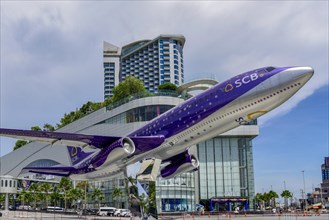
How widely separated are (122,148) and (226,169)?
2688 inches

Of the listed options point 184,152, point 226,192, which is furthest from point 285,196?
point 184,152

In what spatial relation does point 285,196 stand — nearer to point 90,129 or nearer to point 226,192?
point 226,192

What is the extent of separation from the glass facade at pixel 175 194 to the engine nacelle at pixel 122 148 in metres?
54.4

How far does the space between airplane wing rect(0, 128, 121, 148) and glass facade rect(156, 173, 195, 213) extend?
52260 millimetres

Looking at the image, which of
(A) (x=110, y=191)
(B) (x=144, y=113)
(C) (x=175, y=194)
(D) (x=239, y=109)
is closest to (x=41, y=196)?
(A) (x=110, y=191)

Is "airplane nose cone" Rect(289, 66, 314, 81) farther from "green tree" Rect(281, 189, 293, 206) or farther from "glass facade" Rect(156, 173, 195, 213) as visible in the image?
"green tree" Rect(281, 189, 293, 206)

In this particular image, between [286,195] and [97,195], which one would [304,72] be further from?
[286,195]

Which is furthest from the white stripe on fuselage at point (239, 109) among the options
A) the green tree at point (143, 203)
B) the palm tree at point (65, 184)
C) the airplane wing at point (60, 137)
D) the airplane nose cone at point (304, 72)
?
the palm tree at point (65, 184)

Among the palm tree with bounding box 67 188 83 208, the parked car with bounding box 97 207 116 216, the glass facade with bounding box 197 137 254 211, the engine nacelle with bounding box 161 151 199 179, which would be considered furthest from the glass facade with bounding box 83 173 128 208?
the engine nacelle with bounding box 161 151 199 179

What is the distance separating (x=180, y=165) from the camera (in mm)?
39562

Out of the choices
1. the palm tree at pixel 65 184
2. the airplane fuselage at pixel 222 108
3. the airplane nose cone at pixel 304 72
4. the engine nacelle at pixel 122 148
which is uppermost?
the airplane nose cone at pixel 304 72

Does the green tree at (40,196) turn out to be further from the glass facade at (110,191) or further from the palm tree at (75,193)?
the palm tree at (75,193)

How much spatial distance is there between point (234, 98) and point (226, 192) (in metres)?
71.7

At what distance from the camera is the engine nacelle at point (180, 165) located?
39.4 metres
